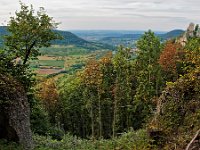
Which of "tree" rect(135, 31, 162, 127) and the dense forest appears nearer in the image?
the dense forest

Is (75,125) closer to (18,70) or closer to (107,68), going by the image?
(107,68)

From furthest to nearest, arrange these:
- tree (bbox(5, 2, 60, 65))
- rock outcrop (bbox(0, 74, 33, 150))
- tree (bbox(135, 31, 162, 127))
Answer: tree (bbox(135, 31, 162, 127)) → tree (bbox(5, 2, 60, 65)) → rock outcrop (bbox(0, 74, 33, 150))

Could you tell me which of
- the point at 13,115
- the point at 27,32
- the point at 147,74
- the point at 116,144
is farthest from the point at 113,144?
the point at 147,74

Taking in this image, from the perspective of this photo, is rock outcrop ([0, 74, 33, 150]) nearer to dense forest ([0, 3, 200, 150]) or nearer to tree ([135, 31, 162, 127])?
dense forest ([0, 3, 200, 150])

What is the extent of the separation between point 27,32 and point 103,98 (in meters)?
28.2

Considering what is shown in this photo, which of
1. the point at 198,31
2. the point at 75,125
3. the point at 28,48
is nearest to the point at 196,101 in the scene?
the point at 28,48

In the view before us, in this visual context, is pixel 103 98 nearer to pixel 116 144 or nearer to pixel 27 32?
pixel 27 32

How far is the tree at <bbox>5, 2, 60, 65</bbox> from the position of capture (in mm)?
26547

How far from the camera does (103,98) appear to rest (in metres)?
53.3

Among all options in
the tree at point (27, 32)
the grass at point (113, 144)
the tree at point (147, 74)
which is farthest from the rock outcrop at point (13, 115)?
the tree at point (147, 74)

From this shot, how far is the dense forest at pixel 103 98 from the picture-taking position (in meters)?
15.3

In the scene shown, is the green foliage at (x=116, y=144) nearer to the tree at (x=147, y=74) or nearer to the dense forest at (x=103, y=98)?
the dense forest at (x=103, y=98)

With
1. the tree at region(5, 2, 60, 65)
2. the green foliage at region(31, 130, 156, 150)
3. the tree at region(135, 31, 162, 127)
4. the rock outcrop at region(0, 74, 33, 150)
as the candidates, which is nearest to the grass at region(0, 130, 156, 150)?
the green foliage at region(31, 130, 156, 150)

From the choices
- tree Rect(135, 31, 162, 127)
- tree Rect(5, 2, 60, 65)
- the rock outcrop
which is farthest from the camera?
tree Rect(135, 31, 162, 127)
